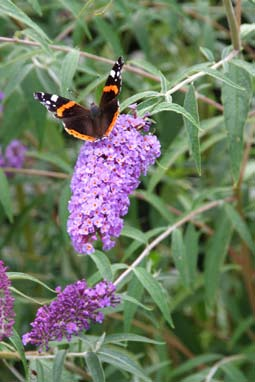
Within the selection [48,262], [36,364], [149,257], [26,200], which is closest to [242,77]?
[149,257]

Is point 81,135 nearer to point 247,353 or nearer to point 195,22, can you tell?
point 247,353

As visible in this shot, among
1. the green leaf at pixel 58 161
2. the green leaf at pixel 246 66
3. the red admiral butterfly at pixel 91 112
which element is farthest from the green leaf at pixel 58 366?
the green leaf at pixel 58 161

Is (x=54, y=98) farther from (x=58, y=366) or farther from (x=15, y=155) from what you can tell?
(x=15, y=155)

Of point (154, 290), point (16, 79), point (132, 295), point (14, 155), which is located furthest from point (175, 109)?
point (14, 155)

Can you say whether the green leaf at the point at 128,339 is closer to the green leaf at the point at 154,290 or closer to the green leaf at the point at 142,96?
the green leaf at the point at 154,290

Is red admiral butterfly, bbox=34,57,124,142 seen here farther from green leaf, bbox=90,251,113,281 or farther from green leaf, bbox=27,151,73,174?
green leaf, bbox=27,151,73,174

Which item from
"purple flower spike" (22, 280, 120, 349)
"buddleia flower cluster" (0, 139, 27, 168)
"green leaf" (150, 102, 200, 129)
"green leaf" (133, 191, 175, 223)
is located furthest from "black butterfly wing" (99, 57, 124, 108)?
"buddleia flower cluster" (0, 139, 27, 168)
